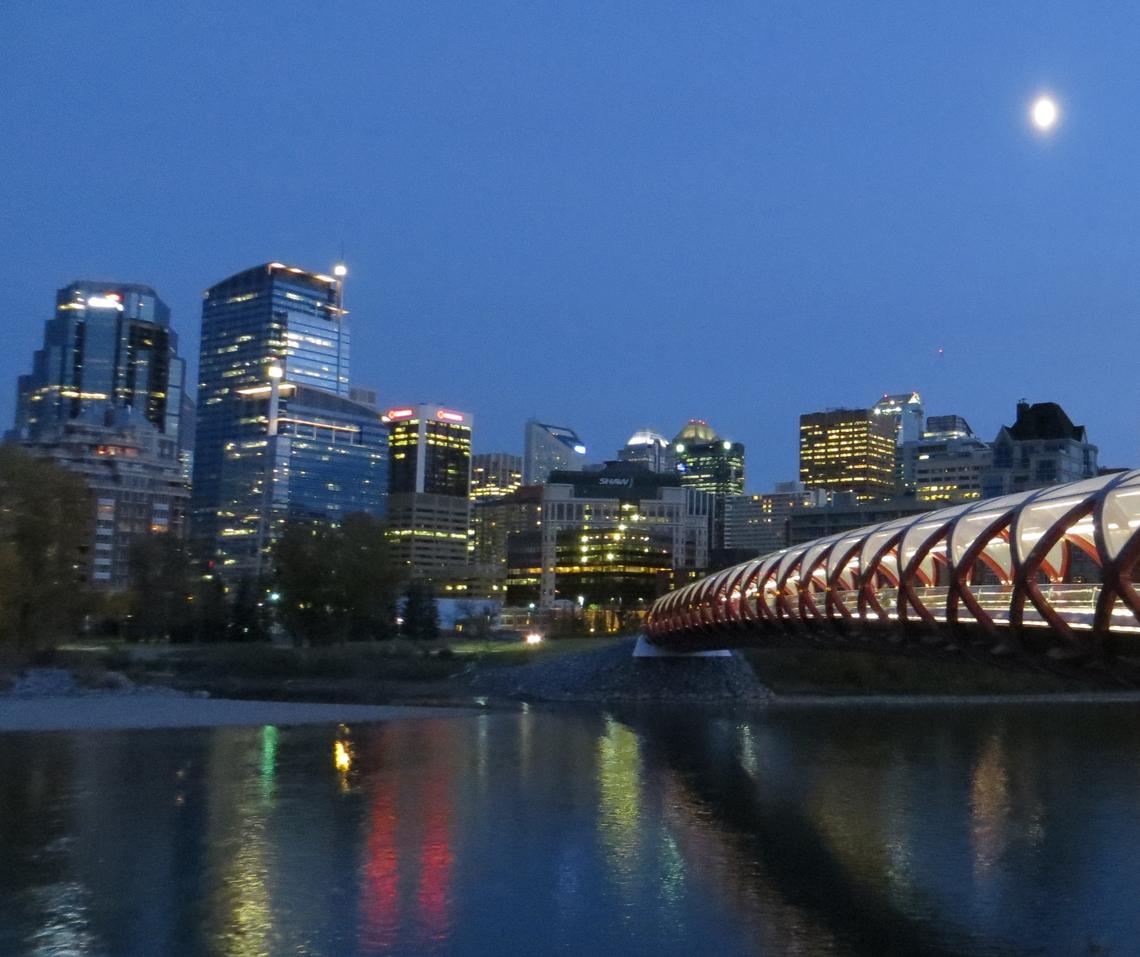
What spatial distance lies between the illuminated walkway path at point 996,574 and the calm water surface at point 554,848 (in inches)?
206

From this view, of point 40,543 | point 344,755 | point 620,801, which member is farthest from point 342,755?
point 40,543

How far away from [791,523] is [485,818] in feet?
481

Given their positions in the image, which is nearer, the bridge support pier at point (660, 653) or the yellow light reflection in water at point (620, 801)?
the yellow light reflection in water at point (620, 801)

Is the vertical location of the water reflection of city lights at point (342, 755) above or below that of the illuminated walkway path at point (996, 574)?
below

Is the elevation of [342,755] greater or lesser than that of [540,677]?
lesser

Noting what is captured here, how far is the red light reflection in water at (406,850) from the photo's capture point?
2000cm

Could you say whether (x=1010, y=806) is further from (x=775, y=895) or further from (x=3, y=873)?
(x=3, y=873)

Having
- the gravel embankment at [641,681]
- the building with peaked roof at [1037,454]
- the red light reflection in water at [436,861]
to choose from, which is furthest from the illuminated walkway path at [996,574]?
the building with peaked roof at [1037,454]

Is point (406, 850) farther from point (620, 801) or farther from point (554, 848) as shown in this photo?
point (620, 801)

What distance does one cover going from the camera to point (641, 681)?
230 feet

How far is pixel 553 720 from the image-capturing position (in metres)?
57.5

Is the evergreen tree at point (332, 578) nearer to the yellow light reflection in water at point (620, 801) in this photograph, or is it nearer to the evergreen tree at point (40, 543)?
the evergreen tree at point (40, 543)

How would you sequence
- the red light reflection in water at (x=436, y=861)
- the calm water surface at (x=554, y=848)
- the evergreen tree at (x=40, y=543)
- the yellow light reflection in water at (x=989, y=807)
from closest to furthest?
the calm water surface at (x=554, y=848) < the red light reflection in water at (x=436, y=861) < the yellow light reflection in water at (x=989, y=807) < the evergreen tree at (x=40, y=543)

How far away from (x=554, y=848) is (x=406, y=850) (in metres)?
3.35
